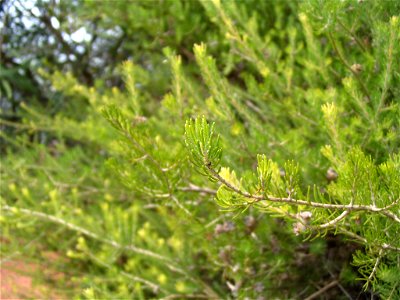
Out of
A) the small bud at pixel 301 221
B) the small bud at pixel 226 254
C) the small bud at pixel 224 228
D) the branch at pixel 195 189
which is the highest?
the small bud at pixel 301 221

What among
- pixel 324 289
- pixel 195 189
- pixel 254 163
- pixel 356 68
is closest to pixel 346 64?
pixel 356 68

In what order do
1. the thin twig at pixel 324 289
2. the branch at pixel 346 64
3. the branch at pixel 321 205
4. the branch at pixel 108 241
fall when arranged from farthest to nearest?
the branch at pixel 108 241 < the thin twig at pixel 324 289 < the branch at pixel 346 64 < the branch at pixel 321 205

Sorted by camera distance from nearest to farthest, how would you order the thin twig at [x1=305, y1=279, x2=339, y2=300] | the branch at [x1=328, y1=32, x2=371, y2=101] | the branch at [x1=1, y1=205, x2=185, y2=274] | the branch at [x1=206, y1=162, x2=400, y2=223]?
the branch at [x1=206, y1=162, x2=400, y2=223], the branch at [x1=328, y1=32, x2=371, y2=101], the thin twig at [x1=305, y1=279, x2=339, y2=300], the branch at [x1=1, y1=205, x2=185, y2=274]

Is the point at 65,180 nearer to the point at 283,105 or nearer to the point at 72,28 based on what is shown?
the point at 72,28

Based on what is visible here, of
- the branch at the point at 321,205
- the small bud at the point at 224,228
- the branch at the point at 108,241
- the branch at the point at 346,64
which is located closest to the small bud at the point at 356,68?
the branch at the point at 346,64

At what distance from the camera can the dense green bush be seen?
0.78 metres

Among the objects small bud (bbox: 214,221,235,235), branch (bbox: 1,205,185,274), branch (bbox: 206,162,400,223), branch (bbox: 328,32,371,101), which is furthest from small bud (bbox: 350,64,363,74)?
branch (bbox: 1,205,185,274)

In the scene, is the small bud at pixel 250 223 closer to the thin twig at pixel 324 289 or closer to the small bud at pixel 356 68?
the thin twig at pixel 324 289

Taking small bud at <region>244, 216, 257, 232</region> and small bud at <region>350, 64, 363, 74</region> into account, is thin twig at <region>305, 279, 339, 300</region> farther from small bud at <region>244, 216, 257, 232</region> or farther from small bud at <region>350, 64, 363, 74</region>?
small bud at <region>350, 64, 363, 74</region>

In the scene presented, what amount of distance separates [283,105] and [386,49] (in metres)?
0.44

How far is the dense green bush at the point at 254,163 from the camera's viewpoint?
2.57 ft

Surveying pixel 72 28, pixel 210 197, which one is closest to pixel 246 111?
pixel 210 197

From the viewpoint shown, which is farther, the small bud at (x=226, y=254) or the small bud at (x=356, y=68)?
the small bud at (x=226, y=254)

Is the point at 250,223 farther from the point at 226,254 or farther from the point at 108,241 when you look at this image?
the point at 108,241
